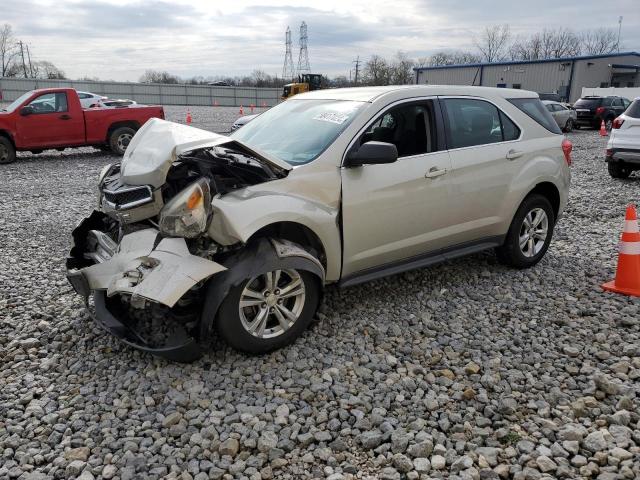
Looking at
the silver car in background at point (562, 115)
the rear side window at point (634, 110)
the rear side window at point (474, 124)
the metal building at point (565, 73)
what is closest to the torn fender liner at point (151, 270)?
the rear side window at point (474, 124)

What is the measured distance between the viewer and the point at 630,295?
472 cm

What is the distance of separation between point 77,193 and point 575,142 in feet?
56.2

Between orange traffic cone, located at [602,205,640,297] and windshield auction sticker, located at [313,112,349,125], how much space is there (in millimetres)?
2701

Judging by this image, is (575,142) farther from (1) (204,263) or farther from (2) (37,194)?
(1) (204,263)

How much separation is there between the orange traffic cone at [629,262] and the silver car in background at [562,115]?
62.6 feet

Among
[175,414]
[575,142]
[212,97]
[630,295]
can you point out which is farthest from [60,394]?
[212,97]

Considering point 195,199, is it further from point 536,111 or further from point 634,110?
point 634,110

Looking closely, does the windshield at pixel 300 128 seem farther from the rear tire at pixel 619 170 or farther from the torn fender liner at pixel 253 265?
the rear tire at pixel 619 170

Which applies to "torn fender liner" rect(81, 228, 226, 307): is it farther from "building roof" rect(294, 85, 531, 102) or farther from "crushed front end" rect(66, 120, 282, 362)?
"building roof" rect(294, 85, 531, 102)

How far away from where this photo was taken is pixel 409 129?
14.9 feet

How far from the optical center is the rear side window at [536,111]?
5.30 meters

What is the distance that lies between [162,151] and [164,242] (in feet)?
2.10

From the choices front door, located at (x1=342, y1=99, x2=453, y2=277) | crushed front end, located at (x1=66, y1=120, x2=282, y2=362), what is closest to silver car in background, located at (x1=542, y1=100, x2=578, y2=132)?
front door, located at (x1=342, y1=99, x2=453, y2=277)

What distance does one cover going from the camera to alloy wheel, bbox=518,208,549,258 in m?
5.31
